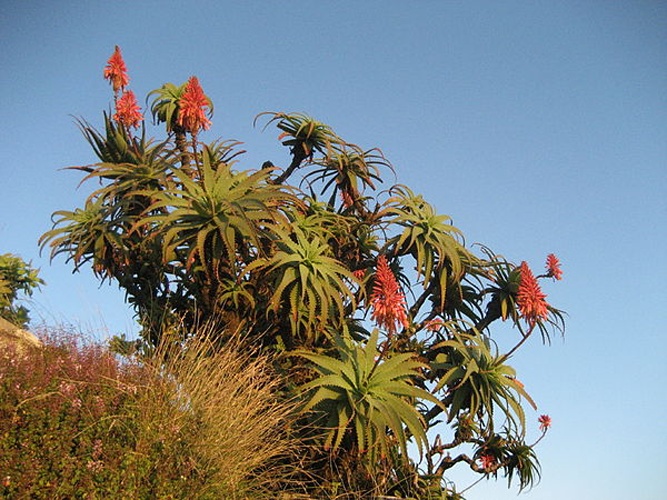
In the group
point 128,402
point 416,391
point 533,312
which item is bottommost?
point 128,402

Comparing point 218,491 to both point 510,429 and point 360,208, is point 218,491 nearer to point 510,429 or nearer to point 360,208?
point 510,429

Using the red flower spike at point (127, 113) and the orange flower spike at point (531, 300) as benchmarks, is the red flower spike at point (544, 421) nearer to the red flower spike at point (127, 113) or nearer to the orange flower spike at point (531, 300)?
the orange flower spike at point (531, 300)

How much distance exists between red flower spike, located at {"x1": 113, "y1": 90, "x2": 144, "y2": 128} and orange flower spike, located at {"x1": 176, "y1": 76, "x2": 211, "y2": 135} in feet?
1.98

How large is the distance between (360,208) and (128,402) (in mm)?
4015

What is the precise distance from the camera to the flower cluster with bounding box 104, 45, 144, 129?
283 inches

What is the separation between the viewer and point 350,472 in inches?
236

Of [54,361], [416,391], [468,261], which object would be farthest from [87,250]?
[468,261]

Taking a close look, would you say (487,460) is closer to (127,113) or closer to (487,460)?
(487,460)

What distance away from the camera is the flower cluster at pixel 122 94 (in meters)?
7.18

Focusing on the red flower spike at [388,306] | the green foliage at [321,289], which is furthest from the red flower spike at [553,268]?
the red flower spike at [388,306]

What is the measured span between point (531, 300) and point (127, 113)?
4.31 metres

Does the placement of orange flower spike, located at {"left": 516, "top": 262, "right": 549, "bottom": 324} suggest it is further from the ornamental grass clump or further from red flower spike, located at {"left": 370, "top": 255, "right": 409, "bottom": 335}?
the ornamental grass clump

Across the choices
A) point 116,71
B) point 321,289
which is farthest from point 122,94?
point 321,289

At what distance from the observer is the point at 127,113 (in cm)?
718
